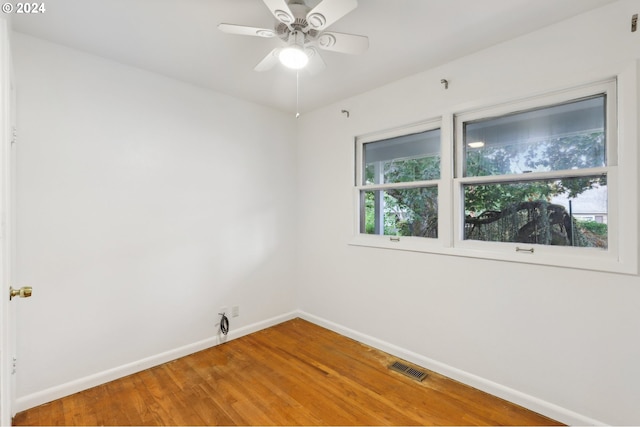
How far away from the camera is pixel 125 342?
2.46 meters

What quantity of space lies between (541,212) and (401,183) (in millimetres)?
1123

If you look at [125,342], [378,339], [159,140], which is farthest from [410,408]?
[159,140]

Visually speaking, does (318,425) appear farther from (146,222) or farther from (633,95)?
(633,95)

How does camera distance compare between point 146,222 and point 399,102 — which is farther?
point 399,102

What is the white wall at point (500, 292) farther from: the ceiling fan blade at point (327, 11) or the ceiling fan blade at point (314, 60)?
the ceiling fan blade at point (327, 11)

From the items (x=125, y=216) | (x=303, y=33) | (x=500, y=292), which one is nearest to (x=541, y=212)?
(x=500, y=292)

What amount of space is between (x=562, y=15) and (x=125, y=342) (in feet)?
12.6

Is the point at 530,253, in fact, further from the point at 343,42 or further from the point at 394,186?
the point at 343,42

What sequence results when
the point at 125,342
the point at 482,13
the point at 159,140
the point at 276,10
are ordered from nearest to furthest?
the point at 276,10 < the point at 482,13 < the point at 125,342 < the point at 159,140

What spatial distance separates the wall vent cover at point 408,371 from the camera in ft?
8.02

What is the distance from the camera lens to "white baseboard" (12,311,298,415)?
6.73 ft

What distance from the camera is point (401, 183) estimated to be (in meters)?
2.90

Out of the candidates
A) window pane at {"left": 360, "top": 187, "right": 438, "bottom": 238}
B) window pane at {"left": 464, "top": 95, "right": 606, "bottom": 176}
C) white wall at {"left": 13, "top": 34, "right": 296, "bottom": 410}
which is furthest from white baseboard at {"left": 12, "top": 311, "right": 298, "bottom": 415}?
window pane at {"left": 464, "top": 95, "right": 606, "bottom": 176}

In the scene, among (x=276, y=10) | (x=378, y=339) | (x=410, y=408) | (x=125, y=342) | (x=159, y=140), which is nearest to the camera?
(x=276, y=10)
